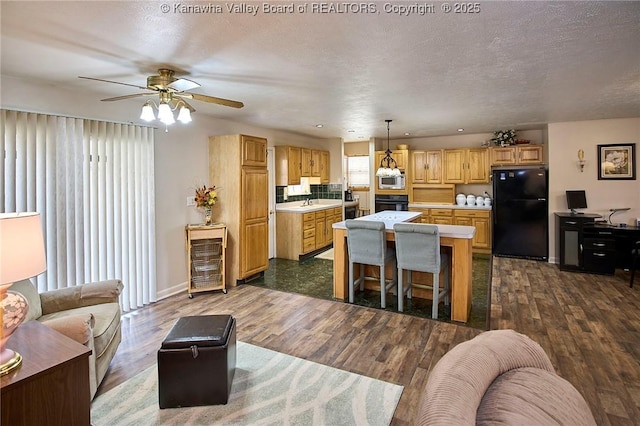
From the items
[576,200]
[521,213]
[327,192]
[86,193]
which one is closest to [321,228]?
[327,192]

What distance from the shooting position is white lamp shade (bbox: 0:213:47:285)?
147 cm

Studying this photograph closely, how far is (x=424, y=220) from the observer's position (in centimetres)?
712

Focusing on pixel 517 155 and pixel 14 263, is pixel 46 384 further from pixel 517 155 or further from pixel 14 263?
pixel 517 155

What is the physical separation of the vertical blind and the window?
18.1ft

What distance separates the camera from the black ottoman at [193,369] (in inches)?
85.3

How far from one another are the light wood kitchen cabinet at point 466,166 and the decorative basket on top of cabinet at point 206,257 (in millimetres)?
4737

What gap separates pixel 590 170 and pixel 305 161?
16.0ft

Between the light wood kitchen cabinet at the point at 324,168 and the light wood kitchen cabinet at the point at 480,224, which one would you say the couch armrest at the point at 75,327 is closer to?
the light wood kitchen cabinet at the point at 324,168

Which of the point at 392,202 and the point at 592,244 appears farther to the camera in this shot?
the point at 392,202

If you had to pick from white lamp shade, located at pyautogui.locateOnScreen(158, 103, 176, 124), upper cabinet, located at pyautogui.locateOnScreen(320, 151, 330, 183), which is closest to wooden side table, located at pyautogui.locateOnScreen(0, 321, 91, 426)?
white lamp shade, located at pyautogui.locateOnScreen(158, 103, 176, 124)

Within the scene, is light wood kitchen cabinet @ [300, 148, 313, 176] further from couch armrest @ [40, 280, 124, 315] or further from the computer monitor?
the computer monitor

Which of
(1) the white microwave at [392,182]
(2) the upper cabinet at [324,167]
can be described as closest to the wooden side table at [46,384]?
(2) the upper cabinet at [324,167]

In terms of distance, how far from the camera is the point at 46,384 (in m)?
1.55

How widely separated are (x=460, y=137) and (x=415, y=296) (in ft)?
13.8
